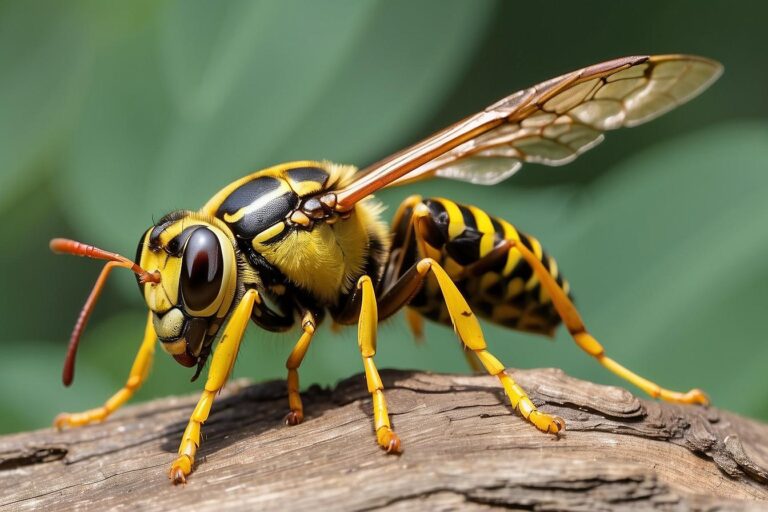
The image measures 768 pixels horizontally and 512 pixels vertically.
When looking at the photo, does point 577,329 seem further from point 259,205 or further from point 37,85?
point 37,85

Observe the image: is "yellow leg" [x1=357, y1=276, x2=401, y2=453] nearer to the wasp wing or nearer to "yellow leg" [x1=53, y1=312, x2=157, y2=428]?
the wasp wing

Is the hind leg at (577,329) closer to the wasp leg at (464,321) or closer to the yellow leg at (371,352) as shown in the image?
the wasp leg at (464,321)

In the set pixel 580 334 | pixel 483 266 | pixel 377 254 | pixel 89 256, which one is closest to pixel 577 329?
pixel 580 334

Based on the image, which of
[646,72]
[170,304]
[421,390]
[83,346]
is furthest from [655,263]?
[83,346]

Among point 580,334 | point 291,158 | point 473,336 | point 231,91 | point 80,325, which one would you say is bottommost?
point 580,334

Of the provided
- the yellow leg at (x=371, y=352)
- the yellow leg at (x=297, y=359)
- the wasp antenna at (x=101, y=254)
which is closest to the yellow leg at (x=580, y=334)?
the yellow leg at (x=371, y=352)

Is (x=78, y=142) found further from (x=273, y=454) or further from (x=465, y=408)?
(x=465, y=408)
